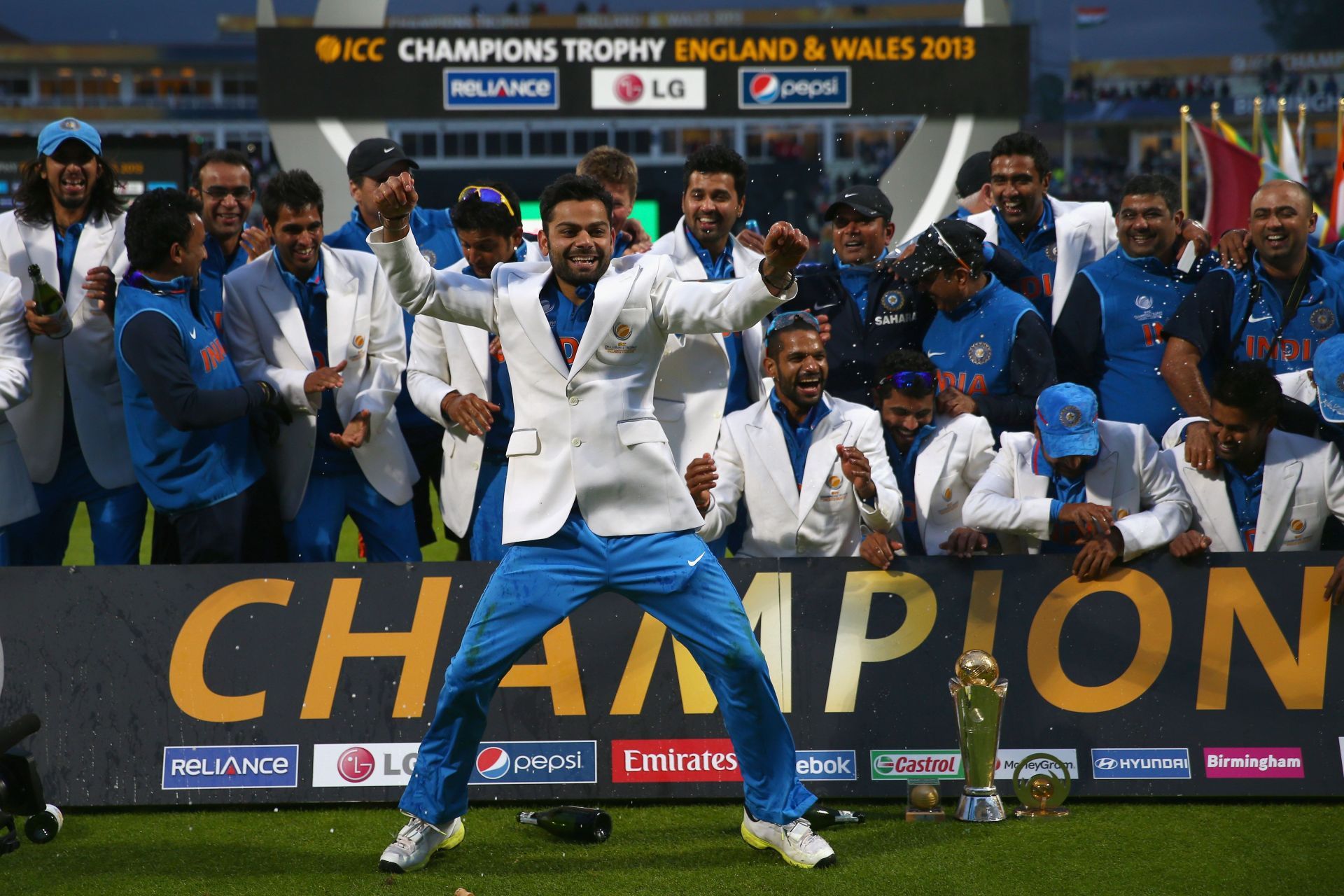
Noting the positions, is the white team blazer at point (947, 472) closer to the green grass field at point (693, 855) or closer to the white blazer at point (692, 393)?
the white blazer at point (692, 393)

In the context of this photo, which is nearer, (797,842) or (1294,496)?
(797,842)

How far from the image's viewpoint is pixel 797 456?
5199mm

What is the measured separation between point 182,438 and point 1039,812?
3.41 m

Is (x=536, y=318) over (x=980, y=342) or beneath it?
over

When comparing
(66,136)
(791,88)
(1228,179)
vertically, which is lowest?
(66,136)

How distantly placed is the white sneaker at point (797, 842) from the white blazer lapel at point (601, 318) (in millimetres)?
1518

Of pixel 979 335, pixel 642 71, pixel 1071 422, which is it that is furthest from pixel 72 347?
pixel 642 71

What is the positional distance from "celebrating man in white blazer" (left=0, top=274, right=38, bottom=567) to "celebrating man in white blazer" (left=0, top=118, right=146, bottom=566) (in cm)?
15

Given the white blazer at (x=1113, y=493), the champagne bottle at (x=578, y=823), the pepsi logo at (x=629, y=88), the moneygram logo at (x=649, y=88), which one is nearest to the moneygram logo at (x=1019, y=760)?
the white blazer at (x=1113, y=493)

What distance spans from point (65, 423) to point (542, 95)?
615 inches

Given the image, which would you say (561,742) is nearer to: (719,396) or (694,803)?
(694,803)

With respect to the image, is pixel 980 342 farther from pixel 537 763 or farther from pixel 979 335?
pixel 537 763

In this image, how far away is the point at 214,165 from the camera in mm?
6020

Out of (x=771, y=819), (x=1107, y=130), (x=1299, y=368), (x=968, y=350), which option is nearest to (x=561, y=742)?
(x=771, y=819)
